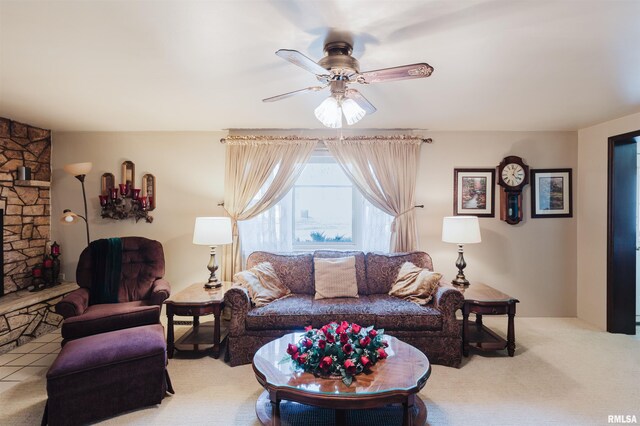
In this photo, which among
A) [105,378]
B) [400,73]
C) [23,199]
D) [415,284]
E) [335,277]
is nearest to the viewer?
[400,73]

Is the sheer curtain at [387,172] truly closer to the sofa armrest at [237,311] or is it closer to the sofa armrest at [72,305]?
the sofa armrest at [237,311]

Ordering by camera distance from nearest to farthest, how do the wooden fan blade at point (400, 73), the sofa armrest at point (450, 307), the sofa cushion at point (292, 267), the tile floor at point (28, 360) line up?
the wooden fan blade at point (400, 73) < the tile floor at point (28, 360) < the sofa armrest at point (450, 307) < the sofa cushion at point (292, 267)

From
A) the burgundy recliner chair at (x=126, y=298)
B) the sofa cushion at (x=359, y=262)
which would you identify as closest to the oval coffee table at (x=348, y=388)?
the sofa cushion at (x=359, y=262)

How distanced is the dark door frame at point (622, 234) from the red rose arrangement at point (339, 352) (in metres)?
3.35

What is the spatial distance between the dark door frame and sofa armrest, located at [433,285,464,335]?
86.8 inches

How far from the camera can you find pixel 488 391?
95.1 inches

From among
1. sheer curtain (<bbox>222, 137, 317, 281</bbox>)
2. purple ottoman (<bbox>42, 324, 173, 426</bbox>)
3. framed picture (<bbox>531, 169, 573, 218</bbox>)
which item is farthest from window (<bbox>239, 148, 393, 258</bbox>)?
framed picture (<bbox>531, 169, 573, 218</bbox>)

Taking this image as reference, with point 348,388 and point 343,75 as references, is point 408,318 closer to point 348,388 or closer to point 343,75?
point 348,388

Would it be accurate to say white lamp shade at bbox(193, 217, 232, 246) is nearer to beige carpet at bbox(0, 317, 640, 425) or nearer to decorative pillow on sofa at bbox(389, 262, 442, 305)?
beige carpet at bbox(0, 317, 640, 425)

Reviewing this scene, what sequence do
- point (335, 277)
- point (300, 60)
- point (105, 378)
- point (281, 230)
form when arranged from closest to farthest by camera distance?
point (300, 60) → point (105, 378) → point (335, 277) → point (281, 230)

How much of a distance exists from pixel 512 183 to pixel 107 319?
4.66 metres

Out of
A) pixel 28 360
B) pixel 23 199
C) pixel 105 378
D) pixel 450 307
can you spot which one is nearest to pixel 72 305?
pixel 28 360

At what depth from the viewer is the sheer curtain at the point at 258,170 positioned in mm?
3863

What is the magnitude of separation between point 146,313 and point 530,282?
4.47m
